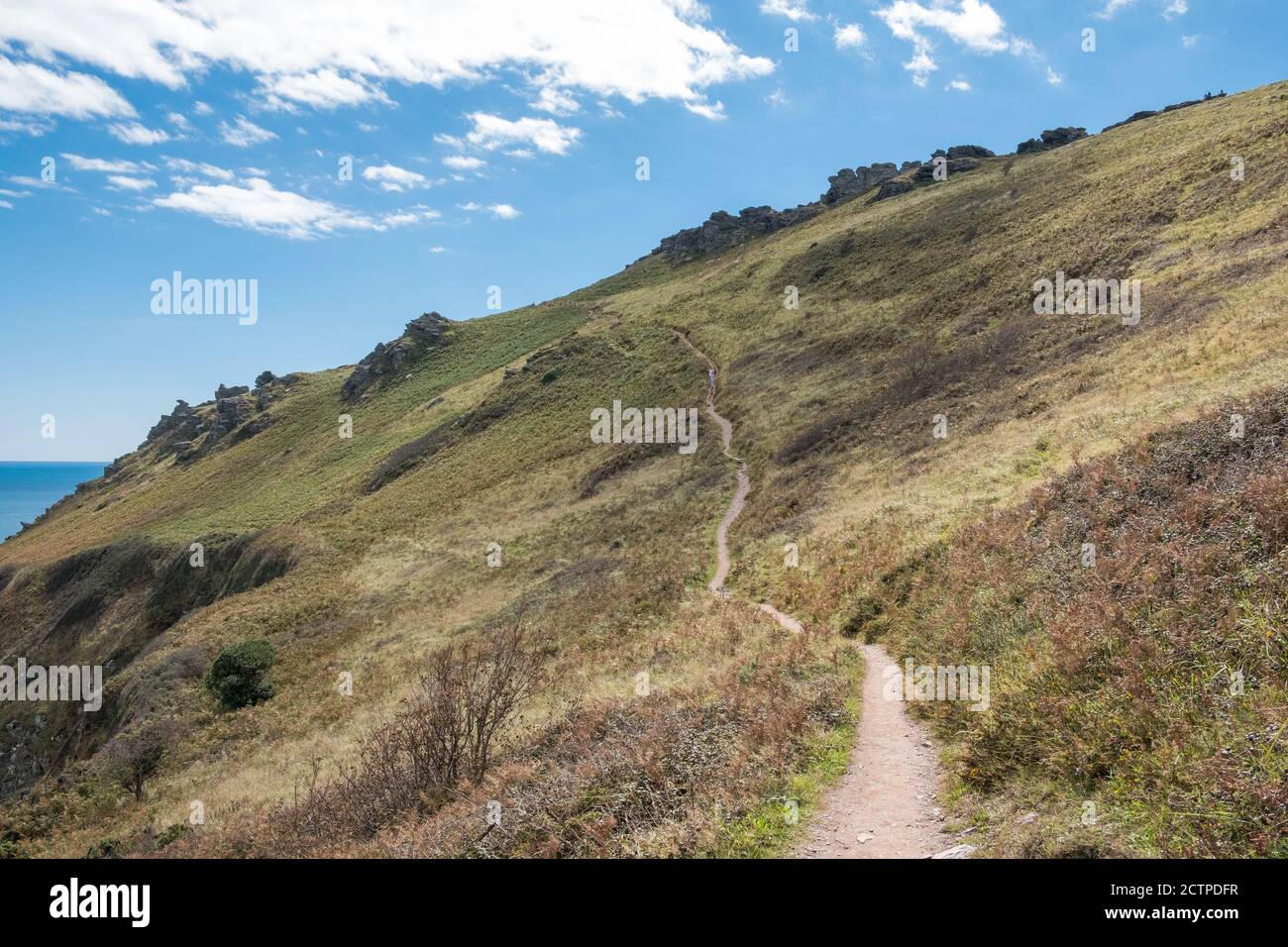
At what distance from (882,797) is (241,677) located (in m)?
27.7

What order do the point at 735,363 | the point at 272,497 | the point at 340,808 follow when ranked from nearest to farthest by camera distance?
1. the point at 340,808
2. the point at 735,363
3. the point at 272,497

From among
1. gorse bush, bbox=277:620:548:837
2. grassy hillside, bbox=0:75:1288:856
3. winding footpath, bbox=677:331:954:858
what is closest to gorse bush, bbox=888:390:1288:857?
grassy hillside, bbox=0:75:1288:856

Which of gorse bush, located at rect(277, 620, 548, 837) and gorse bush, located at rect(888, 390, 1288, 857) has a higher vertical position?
gorse bush, located at rect(888, 390, 1288, 857)

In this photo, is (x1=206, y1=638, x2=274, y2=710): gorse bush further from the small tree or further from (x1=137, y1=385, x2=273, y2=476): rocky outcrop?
(x1=137, y1=385, x2=273, y2=476): rocky outcrop

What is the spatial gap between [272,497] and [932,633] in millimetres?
68653

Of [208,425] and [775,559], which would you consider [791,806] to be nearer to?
[775,559]

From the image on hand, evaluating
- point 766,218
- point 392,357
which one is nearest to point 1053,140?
point 766,218

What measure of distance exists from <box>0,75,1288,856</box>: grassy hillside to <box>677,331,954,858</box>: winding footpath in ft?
1.73

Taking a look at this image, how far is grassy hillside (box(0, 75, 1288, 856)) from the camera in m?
8.23

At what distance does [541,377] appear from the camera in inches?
2852

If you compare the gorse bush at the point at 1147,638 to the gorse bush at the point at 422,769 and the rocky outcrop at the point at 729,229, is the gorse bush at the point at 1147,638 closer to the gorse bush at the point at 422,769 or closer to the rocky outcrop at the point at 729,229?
the gorse bush at the point at 422,769
